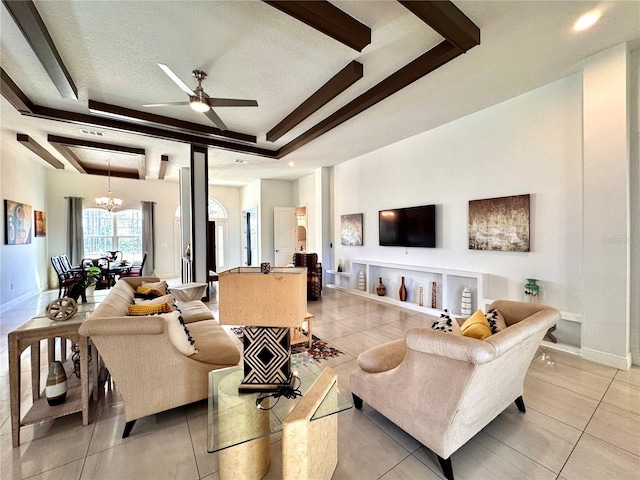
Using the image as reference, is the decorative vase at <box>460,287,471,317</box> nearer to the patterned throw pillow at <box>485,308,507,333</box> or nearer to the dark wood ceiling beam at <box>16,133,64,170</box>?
the patterned throw pillow at <box>485,308,507,333</box>

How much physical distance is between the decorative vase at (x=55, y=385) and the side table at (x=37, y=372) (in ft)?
0.15

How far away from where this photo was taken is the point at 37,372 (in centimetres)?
208

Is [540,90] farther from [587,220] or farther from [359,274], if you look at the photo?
[359,274]

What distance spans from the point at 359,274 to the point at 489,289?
2.81 metres

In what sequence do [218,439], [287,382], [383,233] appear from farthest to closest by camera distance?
[383,233] → [287,382] → [218,439]

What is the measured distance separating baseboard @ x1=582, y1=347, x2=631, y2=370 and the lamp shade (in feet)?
11.6

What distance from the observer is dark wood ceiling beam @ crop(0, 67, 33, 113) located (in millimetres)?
3010

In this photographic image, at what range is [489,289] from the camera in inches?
159

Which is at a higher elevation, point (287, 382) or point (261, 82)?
point (261, 82)

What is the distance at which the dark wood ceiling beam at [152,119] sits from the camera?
3793mm

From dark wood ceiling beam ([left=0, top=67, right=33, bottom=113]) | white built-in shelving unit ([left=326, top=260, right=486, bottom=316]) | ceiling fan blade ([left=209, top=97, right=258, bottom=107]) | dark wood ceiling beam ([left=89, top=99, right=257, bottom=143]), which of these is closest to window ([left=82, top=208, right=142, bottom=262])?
dark wood ceiling beam ([left=0, top=67, right=33, bottom=113])

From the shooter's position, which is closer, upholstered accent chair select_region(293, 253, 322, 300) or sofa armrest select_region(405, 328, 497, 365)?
sofa armrest select_region(405, 328, 497, 365)

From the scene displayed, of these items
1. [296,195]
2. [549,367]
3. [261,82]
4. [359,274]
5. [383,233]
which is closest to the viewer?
[549,367]

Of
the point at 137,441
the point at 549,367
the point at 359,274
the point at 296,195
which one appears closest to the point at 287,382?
the point at 137,441
